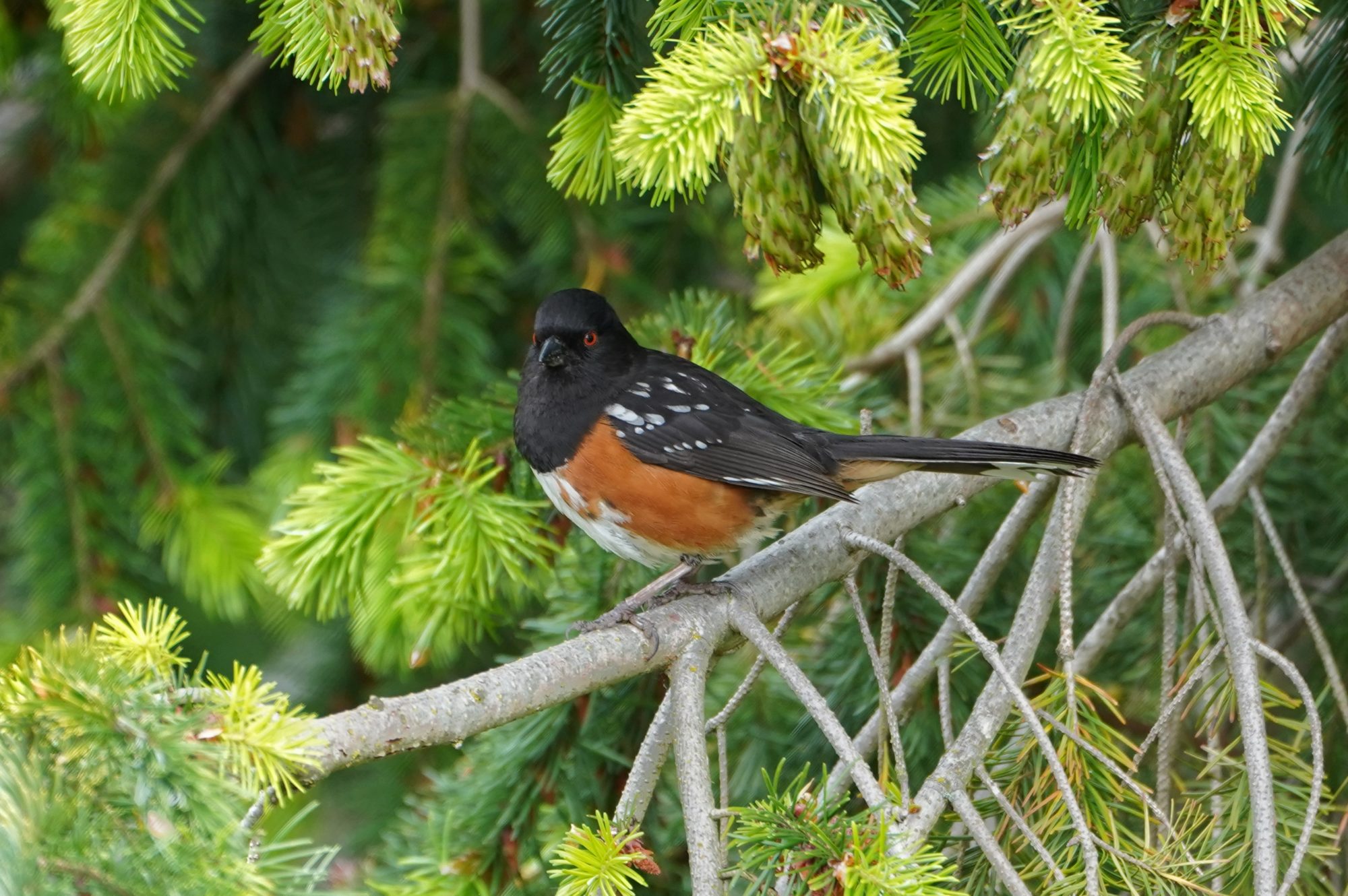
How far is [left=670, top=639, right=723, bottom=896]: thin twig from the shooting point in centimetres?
126

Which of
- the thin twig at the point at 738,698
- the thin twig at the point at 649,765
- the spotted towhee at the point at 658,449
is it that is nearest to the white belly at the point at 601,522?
the spotted towhee at the point at 658,449

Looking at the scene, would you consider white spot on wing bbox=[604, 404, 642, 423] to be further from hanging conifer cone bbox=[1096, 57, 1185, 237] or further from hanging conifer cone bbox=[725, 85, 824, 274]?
hanging conifer cone bbox=[1096, 57, 1185, 237]

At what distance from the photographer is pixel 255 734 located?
1.03m

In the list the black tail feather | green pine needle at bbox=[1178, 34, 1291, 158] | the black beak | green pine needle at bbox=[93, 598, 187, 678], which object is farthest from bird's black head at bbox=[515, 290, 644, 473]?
green pine needle at bbox=[1178, 34, 1291, 158]

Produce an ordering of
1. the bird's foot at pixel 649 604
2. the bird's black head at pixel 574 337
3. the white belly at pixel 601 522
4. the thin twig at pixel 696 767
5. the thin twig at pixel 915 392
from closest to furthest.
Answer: the thin twig at pixel 696 767
the bird's foot at pixel 649 604
the white belly at pixel 601 522
the bird's black head at pixel 574 337
the thin twig at pixel 915 392

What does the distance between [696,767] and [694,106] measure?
731mm

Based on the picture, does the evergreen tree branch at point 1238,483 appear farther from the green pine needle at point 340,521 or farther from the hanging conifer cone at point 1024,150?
the green pine needle at point 340,521

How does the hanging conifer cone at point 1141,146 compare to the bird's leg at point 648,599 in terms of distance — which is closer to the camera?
the hanging conifer cone at point 1141,146

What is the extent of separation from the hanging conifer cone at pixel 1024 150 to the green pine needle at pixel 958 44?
6 centimetres

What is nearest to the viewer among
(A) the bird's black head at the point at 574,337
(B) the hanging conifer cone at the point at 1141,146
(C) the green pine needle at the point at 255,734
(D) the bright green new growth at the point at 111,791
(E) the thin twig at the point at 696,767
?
(D) the bright green new growth at the point at 111,791

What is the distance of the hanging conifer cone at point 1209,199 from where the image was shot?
1376mm

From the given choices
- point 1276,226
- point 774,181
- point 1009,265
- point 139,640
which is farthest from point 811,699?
point 1276,226

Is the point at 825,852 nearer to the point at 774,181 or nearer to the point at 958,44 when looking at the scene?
the point at 774,181

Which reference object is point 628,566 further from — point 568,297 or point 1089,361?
point 1089,361
